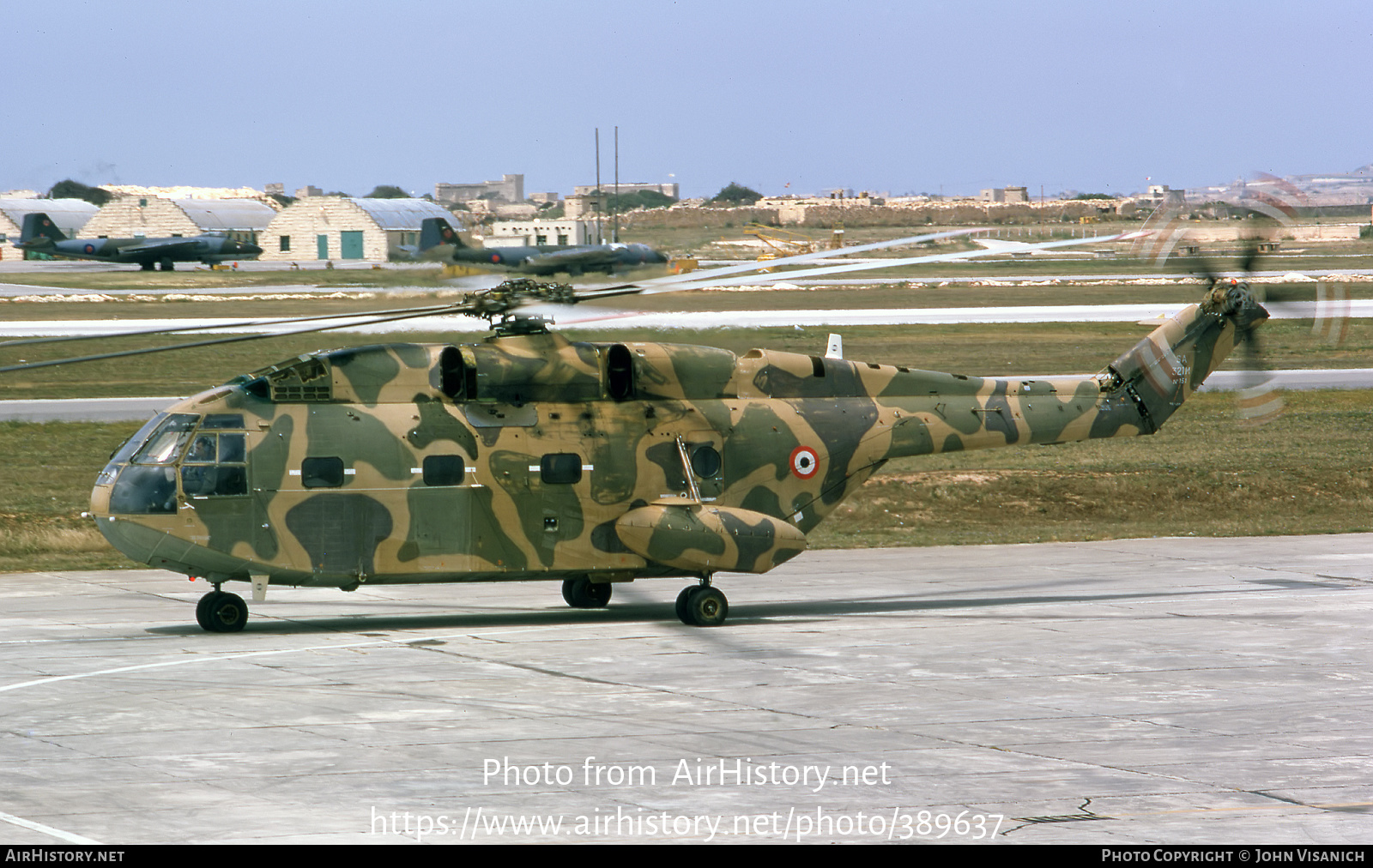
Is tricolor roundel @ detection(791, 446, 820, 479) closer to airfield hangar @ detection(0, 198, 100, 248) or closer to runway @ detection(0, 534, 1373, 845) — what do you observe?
runway @ detection(0, 534, 1373, 845)

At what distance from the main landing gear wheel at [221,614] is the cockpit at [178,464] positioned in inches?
53.5

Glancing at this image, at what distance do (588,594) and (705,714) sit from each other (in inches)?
259

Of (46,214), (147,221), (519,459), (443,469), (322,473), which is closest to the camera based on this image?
(322,473)

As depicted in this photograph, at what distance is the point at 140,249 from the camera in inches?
4006

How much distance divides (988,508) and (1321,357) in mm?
26717

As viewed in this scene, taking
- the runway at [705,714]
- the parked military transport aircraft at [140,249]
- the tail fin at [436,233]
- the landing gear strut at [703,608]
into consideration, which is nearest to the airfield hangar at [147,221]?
the parked military transport aircraft at [140,249]

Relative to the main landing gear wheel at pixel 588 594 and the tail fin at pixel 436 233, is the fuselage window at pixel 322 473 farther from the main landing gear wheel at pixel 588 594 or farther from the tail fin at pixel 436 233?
the tail fin at pixel 436 233

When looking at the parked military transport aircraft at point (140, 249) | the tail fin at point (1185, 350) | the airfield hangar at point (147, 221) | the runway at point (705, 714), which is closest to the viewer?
the runway at point (705, 714)

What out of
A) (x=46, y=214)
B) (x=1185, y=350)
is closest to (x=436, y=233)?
(x=1185, y=350)

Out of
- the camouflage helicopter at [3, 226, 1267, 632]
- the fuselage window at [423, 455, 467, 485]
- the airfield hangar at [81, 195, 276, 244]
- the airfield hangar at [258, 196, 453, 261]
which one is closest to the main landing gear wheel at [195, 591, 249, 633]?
the camouflage helicopter at [3, 226, 1267, 632]

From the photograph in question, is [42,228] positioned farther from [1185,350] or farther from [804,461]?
[1185,350]

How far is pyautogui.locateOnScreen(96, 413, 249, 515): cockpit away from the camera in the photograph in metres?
16.5

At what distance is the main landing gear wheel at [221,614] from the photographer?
1722 centimetres

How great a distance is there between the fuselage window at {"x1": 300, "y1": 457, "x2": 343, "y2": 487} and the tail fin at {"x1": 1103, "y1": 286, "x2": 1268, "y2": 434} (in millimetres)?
10799
